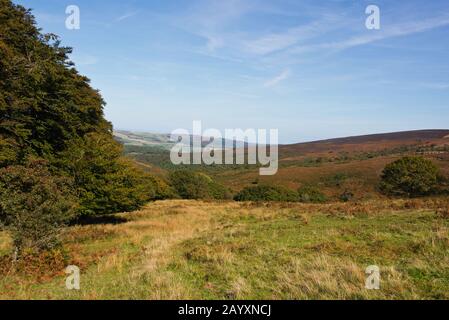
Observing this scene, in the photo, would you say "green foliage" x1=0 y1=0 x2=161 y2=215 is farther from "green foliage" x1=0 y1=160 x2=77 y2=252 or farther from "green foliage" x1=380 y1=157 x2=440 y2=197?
"green foliage" x1=380 y1=157 x2=440 y2=197

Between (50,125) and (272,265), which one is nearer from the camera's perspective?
(272,265)

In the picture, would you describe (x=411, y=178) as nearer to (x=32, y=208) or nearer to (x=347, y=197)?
(x=347, y=197)

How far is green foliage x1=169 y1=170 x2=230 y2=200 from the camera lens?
72.5 metres

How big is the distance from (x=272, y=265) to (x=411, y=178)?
1866 inches

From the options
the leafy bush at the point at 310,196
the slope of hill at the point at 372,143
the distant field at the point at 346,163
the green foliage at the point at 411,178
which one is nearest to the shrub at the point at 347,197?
the distant field at the point at 346,163

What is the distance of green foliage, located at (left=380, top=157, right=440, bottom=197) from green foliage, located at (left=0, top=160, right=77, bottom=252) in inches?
1918

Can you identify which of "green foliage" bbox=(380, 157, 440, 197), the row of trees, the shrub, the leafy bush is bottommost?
the shrub

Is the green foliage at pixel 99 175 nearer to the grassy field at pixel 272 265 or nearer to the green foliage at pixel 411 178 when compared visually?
the grassy field at pixel 272 265

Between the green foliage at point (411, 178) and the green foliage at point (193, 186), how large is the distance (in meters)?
33.9

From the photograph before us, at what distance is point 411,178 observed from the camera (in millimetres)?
50594

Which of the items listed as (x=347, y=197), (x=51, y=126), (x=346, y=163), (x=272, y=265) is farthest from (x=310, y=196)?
(x=272, y=265)

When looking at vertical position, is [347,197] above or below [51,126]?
below

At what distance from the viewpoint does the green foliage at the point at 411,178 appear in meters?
50.6

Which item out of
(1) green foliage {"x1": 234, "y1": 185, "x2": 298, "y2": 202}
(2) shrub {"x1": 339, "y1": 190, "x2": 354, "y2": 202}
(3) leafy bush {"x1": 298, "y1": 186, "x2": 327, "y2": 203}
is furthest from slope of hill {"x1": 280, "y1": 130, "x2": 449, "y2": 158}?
(1) green foliage {"x1": 234, "y1": 185, "x2": 298, "y2": 202}
